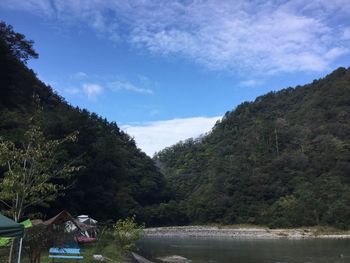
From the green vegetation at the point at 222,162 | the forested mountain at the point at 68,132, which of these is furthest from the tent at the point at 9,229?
the forested mountain at the point at 68,132

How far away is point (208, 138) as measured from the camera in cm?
15638

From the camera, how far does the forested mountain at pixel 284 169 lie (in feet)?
267

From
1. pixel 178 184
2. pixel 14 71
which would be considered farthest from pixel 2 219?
pixel 178 184

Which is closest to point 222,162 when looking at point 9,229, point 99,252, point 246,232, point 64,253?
point 246,232

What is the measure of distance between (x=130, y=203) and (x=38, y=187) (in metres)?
67.3

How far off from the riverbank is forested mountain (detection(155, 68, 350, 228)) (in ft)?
10.5

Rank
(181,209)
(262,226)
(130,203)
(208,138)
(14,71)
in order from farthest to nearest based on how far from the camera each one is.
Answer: (208,138)
(181,209)
(262,226)
(130,203)
(14,71)

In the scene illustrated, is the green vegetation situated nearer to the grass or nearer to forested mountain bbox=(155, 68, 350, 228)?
forested mountain bbox=(155, 68, 350, 228)

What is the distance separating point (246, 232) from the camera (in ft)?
259

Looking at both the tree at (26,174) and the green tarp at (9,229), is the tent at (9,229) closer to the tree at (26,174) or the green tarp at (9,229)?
the green tarp at (9,229)

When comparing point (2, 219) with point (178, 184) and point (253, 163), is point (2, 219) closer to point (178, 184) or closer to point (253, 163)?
point (253, 163)

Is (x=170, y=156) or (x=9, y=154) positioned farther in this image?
(x=170, y=156)

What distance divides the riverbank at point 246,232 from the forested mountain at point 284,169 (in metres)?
3.21

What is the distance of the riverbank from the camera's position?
225ft
